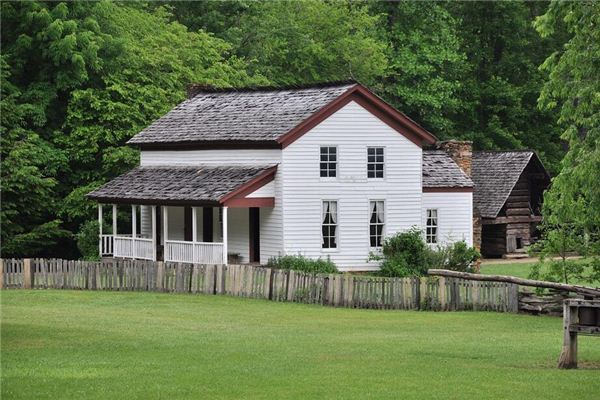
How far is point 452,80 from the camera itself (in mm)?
87250

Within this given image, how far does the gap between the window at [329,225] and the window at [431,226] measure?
245 inches

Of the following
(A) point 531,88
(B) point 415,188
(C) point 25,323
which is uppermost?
(A) point 531,88

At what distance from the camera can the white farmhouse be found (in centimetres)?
4922

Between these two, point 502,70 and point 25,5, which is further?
point 502,70

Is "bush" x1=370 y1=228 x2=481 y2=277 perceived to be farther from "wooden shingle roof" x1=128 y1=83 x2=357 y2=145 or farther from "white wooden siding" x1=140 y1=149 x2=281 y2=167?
"wooden shingle roof" x1=128 y1=83 x2=357 y2=145

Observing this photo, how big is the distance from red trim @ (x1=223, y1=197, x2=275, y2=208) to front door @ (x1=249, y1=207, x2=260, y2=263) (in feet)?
5.02

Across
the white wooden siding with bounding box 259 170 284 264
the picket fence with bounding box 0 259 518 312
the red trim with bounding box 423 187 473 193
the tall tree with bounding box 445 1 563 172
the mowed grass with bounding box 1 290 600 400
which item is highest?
the tall tree with bounding box 445 1 563 172

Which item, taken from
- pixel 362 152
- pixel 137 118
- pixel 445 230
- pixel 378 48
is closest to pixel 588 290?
pixel 362 152

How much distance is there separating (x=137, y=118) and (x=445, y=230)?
14.3 meters

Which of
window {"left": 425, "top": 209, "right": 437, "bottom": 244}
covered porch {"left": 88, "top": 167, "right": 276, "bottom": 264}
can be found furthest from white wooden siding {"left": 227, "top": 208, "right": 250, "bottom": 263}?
window {"left": 425, "top": 209, "right": 437, "bottom": 244}

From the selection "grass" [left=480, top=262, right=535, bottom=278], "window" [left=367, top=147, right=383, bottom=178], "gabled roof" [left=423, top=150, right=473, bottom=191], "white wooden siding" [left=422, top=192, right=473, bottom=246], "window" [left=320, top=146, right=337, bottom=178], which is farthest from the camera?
"white wooden siding" [left=422, top=192, right=473, bottom=246]

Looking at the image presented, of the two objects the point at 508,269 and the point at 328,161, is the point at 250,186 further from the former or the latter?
the point at 508,269

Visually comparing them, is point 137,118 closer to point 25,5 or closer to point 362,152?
point 25,5

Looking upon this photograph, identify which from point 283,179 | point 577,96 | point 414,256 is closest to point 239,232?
point 283,179
